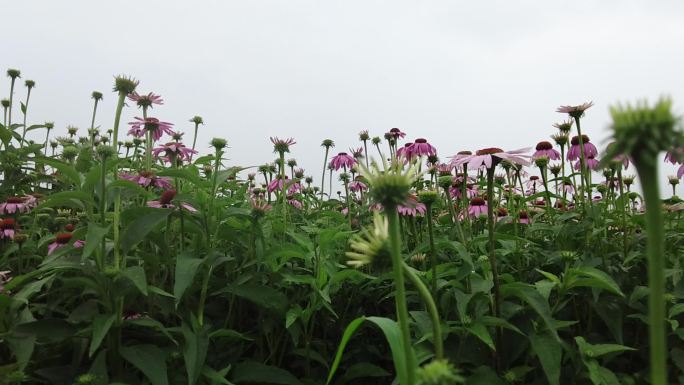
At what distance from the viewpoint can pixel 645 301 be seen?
2.19 meters

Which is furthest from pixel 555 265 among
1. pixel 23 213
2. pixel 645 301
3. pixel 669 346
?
pixel 23 213

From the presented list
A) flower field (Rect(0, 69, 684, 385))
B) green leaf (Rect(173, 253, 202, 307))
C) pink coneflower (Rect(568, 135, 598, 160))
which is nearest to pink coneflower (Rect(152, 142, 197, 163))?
flower field (Rect(0, 69, 684, 385))

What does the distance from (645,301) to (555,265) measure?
0.41 meters

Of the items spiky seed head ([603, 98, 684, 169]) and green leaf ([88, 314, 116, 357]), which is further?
green leaf ([88, 314, 116, 357])

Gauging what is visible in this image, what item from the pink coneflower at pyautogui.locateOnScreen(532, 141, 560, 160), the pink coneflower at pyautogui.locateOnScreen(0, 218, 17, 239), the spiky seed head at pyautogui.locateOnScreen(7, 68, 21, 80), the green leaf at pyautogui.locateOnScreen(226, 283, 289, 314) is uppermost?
the spiky seed head at pyautogui.locateOnScreen(7, 68, 21, 80)

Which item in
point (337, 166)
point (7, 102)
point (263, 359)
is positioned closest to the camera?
point (263, 359)

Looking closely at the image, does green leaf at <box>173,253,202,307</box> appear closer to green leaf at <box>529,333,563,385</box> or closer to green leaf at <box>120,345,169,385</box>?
green leaf at <box>120,345,169,385</box>

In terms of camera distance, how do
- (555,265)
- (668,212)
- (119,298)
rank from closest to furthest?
(119,298) < (555,265) < (668,212)

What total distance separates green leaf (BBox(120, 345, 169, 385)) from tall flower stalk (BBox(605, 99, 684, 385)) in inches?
57.9

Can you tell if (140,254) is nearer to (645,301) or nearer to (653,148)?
(653,148)

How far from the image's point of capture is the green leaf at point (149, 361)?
62.9 inches

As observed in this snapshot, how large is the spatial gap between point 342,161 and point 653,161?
3911 millimetres

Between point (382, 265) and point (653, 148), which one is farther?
point (382, 265)

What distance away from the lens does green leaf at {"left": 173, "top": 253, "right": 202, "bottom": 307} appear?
1.61 metres
